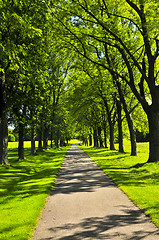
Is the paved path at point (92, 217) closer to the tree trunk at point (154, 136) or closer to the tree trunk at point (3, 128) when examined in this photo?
the tree trunk at point (154, 136)

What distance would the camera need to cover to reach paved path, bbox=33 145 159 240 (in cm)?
509

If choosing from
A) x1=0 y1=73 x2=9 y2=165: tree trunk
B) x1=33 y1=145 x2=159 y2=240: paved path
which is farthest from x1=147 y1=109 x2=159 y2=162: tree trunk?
x1=0 y1=73 x2=9 y2=165: tree trunk

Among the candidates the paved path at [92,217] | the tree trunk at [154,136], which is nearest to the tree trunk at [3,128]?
the paved path at [92,217]

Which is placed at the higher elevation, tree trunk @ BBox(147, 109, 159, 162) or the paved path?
tree trunk @ BBox(147, 109, 159, 162)

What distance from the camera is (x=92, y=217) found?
622cm

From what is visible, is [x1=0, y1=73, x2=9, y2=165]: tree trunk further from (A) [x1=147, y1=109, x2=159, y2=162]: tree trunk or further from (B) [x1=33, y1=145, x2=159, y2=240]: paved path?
(A) [x1=147, y1=109, x2=159, y2=162]: tree trunk

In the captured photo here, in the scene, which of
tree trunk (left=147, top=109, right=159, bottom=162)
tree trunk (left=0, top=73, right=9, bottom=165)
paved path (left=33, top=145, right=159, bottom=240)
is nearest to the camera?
paved path (left=33, top=145, right=159, bottom=240)

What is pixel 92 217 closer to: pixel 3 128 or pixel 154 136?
pixel 154 136

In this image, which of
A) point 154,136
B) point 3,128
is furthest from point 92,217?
point 3,128

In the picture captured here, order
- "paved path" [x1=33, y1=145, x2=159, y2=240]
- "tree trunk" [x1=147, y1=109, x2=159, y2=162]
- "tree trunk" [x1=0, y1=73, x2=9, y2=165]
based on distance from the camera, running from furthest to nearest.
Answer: "tree trunk" [x1=0, y1=73, x2=9, y2=165] < "tree trunk" [x1=147, y1=109, x2=159, y2=162] < "paved path" [x1=33, y1=145, x2=159, y2=240]

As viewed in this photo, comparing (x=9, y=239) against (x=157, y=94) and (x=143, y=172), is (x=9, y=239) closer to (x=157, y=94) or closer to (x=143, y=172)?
→ (x=143, y=172)

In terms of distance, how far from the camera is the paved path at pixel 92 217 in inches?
200

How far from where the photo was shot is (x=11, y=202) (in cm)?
812

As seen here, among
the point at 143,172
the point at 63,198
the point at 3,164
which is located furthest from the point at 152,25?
the point at 3,164
